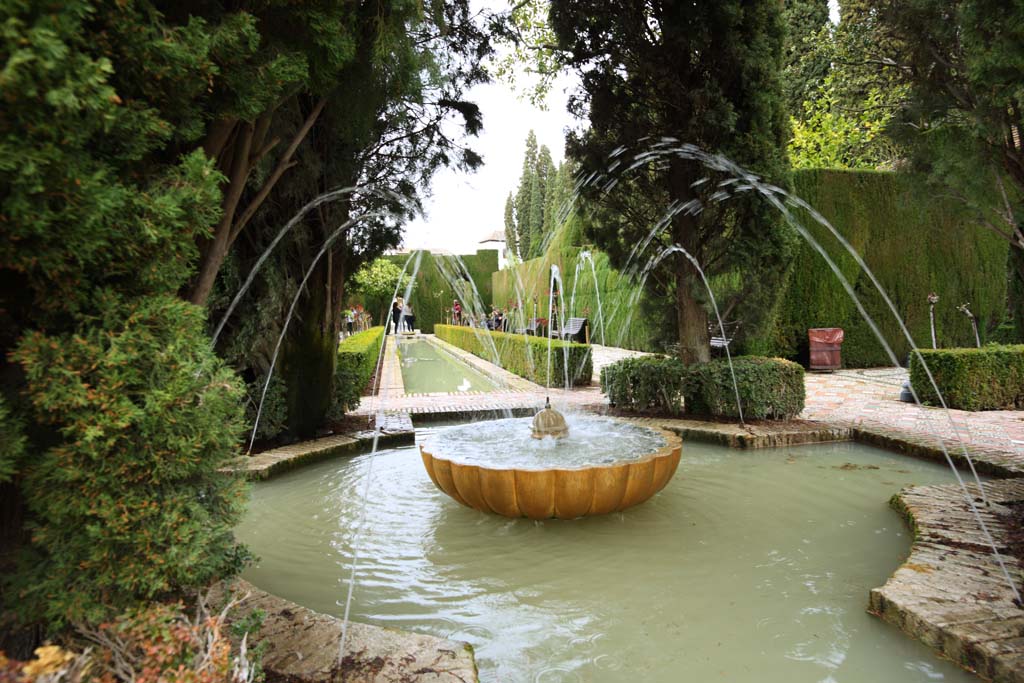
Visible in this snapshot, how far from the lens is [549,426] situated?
4.46 metres

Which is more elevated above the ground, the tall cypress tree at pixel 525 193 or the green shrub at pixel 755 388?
the tall cypress tree at pixel 525 193

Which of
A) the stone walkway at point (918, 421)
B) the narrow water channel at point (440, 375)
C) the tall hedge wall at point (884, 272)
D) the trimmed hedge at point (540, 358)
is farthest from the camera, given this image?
the tall hedge wall at point (884, 272)

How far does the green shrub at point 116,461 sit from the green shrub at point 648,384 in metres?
6.02

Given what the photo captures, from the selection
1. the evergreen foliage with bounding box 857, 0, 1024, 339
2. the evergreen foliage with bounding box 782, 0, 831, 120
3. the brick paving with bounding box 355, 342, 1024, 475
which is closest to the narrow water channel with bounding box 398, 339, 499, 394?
the brick paving with bounding box 355, 342, 1024, 475

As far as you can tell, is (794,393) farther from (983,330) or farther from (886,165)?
(886,165)

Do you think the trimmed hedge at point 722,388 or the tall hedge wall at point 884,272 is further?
the tall hedge wall at point 884,272

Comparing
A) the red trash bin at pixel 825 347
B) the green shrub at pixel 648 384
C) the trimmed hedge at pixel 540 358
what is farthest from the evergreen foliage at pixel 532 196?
the green shrub at pixel 648 384

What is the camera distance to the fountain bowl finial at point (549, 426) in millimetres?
4422

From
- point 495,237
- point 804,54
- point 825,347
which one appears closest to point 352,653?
point 825,347

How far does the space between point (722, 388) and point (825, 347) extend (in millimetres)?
6211

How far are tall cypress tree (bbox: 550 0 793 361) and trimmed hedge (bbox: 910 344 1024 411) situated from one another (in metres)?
2.52

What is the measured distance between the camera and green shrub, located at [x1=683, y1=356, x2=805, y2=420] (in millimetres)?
6297

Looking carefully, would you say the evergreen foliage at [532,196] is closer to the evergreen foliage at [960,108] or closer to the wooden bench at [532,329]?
the wooden bench at [532,329]

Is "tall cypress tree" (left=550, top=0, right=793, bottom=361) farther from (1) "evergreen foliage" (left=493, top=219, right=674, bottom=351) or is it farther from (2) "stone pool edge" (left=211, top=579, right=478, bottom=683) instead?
(1) "evergreen foliage" (left=493, top=219, right=674, bottom=351)
